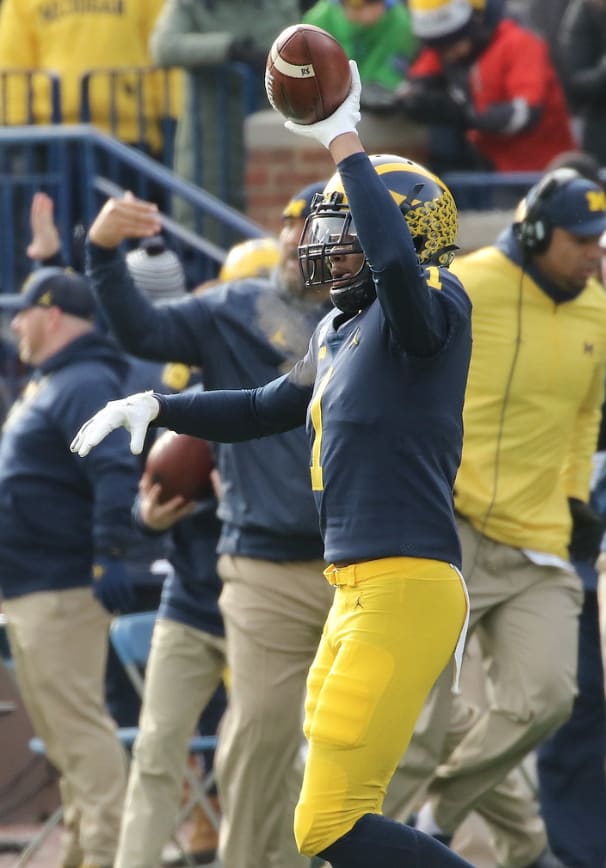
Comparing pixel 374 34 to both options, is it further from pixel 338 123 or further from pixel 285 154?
pixel 338 123

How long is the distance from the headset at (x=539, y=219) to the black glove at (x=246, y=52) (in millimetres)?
3478

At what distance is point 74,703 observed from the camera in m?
7.11

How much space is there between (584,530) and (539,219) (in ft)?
3.48

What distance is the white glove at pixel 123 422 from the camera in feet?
15.0

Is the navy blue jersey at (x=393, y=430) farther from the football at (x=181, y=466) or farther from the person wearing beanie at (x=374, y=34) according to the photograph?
the person wearing beanie at (x=374, y=34)

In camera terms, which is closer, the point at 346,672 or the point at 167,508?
the point at 346,672

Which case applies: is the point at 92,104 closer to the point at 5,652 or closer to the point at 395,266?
the point at 5,652

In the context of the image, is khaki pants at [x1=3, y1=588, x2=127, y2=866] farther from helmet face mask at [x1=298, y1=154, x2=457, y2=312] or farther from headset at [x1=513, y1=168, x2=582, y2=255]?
helmet face mask at [x1=298, y1=154, x2=457, y2=312]

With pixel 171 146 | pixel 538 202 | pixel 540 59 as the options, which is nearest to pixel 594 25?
pixel 540 59

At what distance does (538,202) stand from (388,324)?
1.85 metres

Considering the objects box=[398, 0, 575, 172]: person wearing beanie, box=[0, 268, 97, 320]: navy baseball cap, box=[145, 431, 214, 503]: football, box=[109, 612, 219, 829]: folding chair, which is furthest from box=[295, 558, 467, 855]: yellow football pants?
box=[398, 0, 575, 172]: person wearing beanie

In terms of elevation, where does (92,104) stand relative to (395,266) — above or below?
below

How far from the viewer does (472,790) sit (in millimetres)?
6227

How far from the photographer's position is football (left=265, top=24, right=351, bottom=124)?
4.42m
